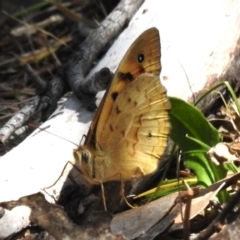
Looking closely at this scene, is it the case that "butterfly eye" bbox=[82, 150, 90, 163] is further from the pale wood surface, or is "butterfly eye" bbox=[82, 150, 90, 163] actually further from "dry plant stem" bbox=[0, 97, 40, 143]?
"dry plant stem" bbox=[0, 97, 40, 143]

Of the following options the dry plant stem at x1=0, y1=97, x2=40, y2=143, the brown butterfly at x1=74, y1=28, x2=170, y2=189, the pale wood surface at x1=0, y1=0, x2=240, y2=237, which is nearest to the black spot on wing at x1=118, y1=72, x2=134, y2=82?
the brown butterfly at x1=74, y1=28, x2=170, y2=189

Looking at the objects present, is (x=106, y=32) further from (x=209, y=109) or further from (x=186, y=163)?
(x=186, y=163)

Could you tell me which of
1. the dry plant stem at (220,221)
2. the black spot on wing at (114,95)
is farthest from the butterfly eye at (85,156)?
the dry plant stem at (220,221)

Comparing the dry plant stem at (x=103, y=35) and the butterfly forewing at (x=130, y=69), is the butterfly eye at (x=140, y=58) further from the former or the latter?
the dry plant stem at (x=103, y=35)

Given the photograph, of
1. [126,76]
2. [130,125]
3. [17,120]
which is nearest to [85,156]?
[130,125]

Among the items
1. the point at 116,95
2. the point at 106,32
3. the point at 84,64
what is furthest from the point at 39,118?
the point at 116,95
